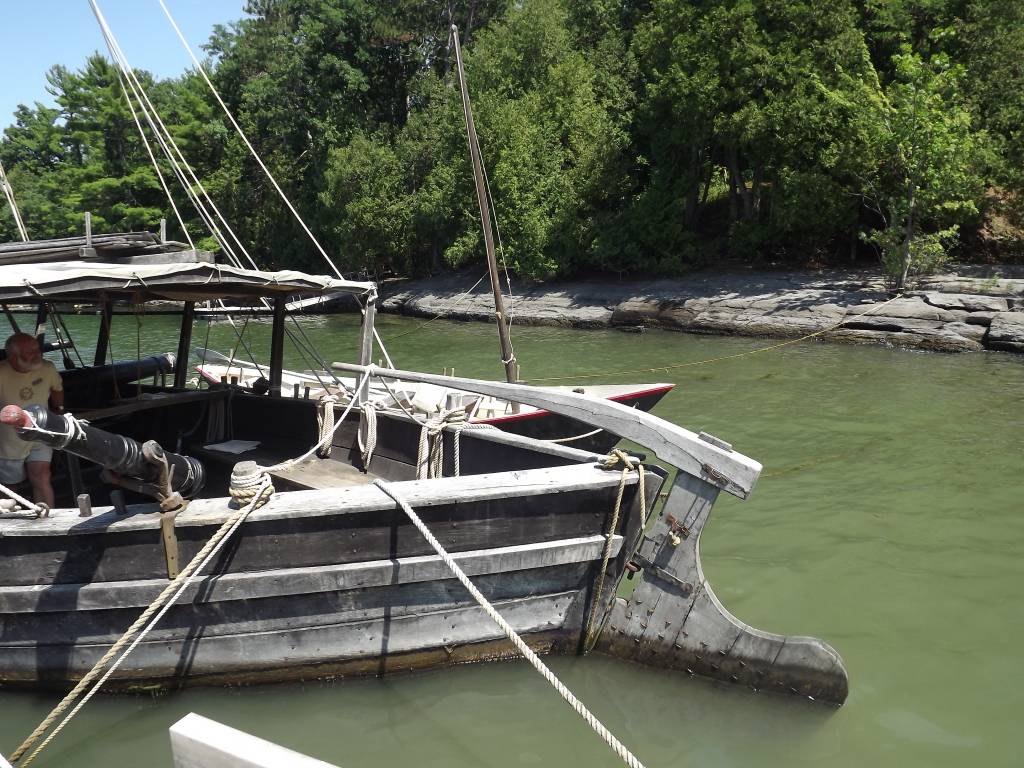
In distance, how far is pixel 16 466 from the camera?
546cm

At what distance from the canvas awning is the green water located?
2628 mm

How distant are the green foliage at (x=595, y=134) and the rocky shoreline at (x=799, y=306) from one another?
121 cm

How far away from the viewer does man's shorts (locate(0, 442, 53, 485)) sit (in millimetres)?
5434

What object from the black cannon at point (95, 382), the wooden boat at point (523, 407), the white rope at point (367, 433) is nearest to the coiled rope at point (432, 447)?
the white rope at point (367, 433)

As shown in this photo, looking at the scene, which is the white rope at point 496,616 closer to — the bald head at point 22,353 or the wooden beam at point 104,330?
the bald head at point 22,353

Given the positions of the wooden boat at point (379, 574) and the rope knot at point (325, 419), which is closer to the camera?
the wooden boat at point (379, 574)

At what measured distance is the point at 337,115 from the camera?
40.7 metres

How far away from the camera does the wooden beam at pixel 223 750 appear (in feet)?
6.31

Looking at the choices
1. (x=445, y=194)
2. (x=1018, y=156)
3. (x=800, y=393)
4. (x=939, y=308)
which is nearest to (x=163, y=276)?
(x=800, y=393)

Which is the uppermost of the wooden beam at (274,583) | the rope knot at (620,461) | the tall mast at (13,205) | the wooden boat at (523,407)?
the tall mast at (13,205)

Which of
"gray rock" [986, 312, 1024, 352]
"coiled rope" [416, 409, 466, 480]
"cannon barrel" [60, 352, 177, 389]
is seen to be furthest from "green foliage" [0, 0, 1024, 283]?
"coiled rope" [416, 409, 466, 480]

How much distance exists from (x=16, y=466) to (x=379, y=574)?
9.35 ft

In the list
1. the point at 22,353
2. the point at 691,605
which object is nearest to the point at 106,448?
the point at 22,353

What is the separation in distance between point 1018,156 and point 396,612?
927 inches
